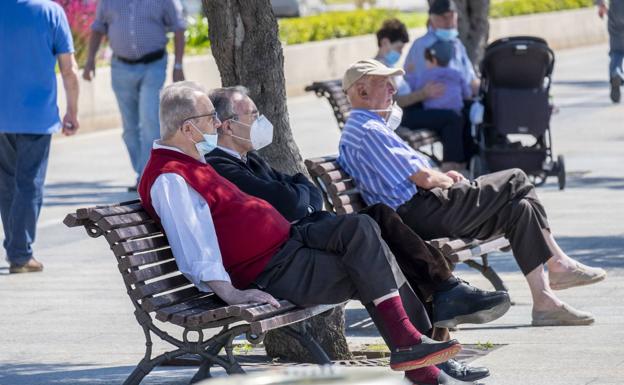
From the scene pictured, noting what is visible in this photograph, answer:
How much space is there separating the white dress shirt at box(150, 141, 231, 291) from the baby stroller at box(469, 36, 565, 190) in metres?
6.22

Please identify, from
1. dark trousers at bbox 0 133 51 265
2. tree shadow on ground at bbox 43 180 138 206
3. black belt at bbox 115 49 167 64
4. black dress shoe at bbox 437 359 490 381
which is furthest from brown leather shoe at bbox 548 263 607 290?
black belt at bbox 115 49 167 64

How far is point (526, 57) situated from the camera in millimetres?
12211

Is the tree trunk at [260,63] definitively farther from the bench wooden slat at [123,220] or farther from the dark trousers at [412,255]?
the bench wooden slat at [123,220]

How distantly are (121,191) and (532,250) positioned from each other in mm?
6206

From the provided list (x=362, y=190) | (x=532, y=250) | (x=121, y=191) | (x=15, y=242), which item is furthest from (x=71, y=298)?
(x=121, y=191)

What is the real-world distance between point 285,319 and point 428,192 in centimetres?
176

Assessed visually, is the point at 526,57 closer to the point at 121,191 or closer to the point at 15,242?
the point at 121,191

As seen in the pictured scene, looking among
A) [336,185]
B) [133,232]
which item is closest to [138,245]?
[133,232]

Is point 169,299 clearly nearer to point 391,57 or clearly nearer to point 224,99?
point 224,99

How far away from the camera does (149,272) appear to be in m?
6.21

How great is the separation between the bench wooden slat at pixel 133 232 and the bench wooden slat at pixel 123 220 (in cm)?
2

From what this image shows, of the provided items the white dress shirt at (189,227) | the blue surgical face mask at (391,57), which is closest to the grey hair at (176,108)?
the white dress shirt at (189,227)

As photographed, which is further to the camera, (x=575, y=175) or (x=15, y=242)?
(x=575, y=175)

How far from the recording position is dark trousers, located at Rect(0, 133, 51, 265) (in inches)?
381
